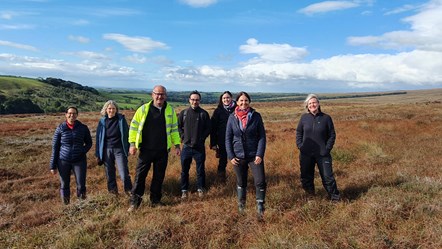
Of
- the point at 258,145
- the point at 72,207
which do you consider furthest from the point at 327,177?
the point at 72,207

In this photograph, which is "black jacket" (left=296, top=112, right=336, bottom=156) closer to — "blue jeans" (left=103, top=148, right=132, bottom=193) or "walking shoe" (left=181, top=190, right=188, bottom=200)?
"walking shoe" (left=181, top=190, right=188, bottom=200)

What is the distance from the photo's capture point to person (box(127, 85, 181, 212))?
19.0 ft

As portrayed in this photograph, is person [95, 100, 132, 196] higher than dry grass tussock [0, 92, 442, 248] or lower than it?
higher

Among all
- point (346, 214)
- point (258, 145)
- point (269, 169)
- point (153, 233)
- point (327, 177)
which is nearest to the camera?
point (153, 233)

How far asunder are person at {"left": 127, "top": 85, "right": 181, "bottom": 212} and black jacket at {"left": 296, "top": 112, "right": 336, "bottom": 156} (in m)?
2.60

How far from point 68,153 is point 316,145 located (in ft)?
16.4

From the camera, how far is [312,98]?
21.1 ft

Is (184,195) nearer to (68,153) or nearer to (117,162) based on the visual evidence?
(117,162)

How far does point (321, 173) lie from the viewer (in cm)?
635

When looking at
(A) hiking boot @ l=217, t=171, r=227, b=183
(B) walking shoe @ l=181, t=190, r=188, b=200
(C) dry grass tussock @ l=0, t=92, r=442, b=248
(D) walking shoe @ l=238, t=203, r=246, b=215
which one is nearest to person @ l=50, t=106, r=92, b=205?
(C) dry grass tussock @ l=0, t=92, r=442, b=248

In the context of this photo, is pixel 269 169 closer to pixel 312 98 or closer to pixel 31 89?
pixel 312 98

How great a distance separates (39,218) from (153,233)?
2.47 meters

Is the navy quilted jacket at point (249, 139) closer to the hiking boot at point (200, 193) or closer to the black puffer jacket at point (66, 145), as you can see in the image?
the hiking boot at point (200, 193)

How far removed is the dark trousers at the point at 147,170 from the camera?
5.93 metres
